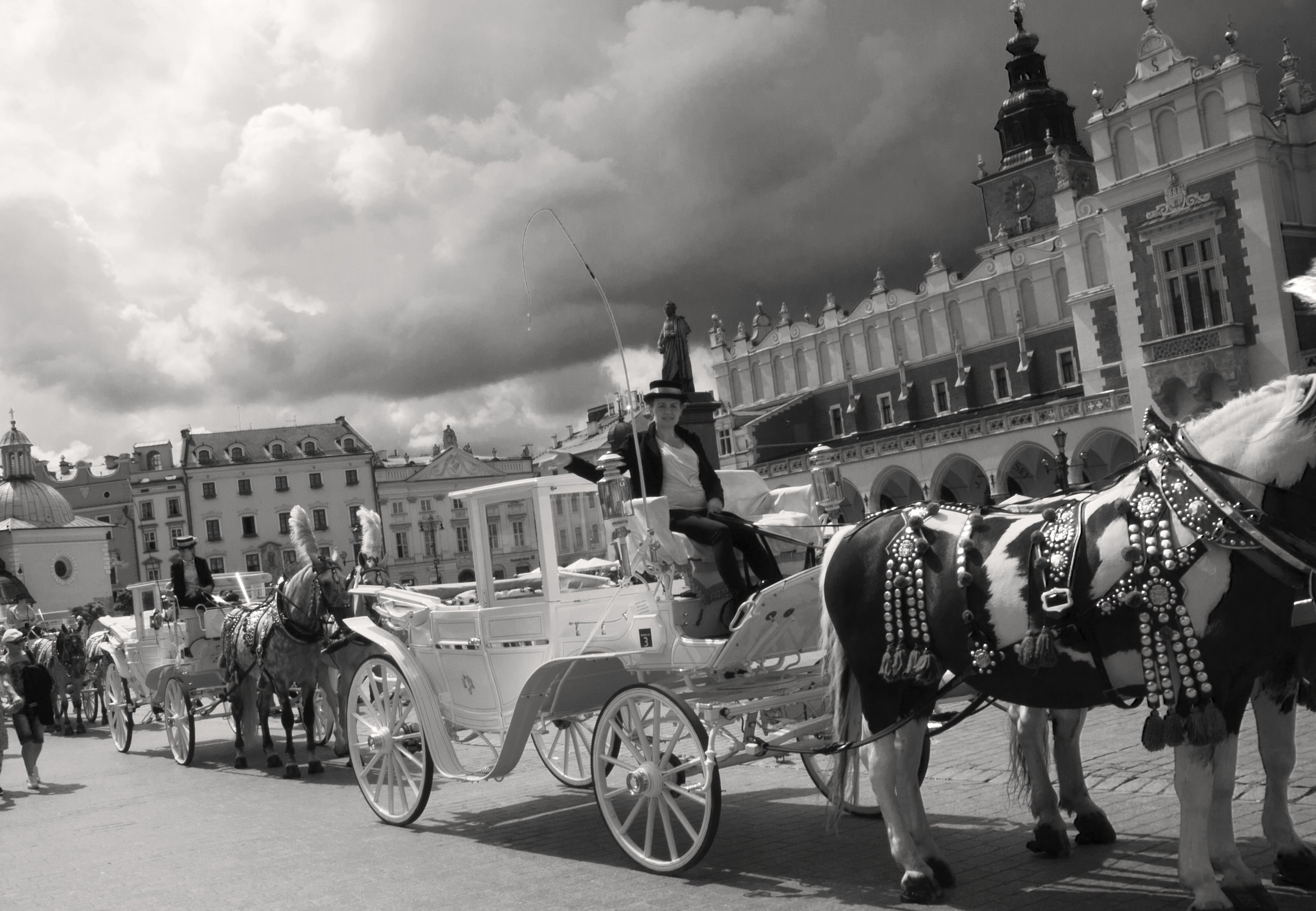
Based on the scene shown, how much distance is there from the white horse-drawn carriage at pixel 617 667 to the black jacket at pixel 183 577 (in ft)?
18.6

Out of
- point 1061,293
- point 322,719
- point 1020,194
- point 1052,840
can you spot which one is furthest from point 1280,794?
point 1020,194

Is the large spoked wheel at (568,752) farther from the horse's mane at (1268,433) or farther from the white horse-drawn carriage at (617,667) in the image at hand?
the horse's mane at (1268,433)

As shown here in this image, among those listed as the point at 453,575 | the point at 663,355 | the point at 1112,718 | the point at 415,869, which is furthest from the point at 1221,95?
the point at 453,575

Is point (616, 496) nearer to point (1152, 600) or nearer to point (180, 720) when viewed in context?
point (1152, 600)

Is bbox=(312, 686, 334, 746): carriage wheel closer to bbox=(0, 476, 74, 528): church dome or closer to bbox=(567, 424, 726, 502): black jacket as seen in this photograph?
bbox=(567, 424, 726, 502): black jacket

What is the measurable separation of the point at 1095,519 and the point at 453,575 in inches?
3011

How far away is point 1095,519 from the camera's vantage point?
14.7ft

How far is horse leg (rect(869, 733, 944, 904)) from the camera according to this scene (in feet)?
16.1

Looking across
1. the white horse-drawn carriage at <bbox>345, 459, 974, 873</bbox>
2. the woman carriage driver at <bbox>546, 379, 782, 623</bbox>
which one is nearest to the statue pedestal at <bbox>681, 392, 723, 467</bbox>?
the white horse-drawn carriage at <bbox>345, 459, 974, 873</bbox>

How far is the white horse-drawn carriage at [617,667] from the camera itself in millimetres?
5852

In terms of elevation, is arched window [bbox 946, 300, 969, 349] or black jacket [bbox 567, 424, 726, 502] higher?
arched window [bbox 946, 300, 969, 349]

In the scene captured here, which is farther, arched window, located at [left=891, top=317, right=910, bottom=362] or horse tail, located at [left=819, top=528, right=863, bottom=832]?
arched window, located at [left=891, top=317, right=910, bottom=362]

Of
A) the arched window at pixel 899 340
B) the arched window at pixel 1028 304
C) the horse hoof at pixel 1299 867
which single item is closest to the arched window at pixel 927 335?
the arched window at pixel 899 340

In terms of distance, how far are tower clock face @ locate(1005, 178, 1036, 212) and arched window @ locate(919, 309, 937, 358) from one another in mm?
13938
